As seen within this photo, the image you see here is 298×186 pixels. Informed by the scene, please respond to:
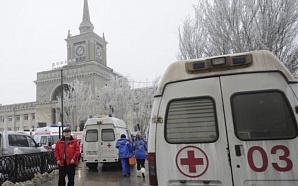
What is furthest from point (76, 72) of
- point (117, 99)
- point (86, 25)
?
point (117, 99)

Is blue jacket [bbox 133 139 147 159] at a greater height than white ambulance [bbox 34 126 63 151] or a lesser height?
lesser

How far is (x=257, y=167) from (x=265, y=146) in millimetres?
283

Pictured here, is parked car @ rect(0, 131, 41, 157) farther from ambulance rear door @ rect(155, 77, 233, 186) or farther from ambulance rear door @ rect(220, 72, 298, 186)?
ambulance rear door @ rect(220, 72, 298, 186)

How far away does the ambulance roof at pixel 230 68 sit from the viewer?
349 cm

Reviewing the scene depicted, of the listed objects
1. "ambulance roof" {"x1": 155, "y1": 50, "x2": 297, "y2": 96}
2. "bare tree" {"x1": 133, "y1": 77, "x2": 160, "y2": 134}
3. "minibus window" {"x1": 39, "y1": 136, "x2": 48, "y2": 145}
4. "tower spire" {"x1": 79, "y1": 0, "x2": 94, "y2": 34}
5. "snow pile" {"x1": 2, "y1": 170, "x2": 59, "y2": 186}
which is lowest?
"snow pile" {"x1": 2, "y1": 170, "x2": 59, "y2": 186}

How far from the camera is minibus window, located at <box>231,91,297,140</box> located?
11.0ft

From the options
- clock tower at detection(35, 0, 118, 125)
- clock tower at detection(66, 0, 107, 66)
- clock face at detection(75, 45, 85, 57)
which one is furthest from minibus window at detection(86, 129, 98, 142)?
clock face at detection(75, 45, 85, 57)

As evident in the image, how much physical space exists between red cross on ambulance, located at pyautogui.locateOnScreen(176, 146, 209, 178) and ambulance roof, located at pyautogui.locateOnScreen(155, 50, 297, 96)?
925 millimetres

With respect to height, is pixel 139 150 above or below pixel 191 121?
below

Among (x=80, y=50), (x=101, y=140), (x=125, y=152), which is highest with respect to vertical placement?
(x=80, y=50)

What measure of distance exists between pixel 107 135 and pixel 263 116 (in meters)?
10.4

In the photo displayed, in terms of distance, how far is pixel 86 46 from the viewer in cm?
6438

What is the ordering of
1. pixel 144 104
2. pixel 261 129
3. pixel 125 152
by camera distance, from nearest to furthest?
pixel 261 129 → pixel 125 152 → pixel 144 104

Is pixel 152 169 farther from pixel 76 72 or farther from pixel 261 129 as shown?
pixel 76 72
